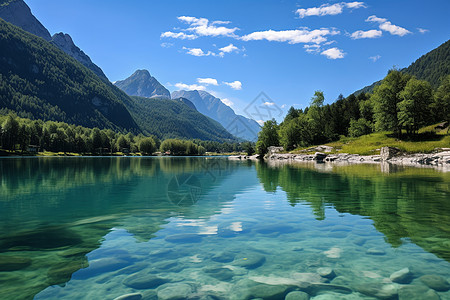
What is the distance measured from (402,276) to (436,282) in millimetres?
702

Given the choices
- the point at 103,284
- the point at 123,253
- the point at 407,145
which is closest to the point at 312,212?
the point at 123,253

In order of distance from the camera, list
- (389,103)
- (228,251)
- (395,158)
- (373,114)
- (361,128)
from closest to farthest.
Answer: (228,251)
(395,158)
(389,103)
(361,128)
(373,114)

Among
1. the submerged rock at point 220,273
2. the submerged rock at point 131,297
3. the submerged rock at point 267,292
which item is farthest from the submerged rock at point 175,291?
the submerged rock at point 267,292

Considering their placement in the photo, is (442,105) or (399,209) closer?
(399,209)

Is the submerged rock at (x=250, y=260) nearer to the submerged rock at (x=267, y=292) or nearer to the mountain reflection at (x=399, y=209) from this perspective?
the submerged rock at (x=267, y=292)

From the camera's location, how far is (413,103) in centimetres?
7869

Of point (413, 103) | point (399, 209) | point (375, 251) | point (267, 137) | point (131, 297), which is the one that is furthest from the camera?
point (267, 137)

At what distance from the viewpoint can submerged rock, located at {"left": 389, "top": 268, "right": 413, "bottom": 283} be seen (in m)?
6.77

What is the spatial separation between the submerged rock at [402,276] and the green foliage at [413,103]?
288 feet

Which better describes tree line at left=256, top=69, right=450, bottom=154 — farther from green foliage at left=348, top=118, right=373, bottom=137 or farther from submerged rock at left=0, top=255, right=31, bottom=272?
submerged rock at left=0, top=255, right=31, bottom=272

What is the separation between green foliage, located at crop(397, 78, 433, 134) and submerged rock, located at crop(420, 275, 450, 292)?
87953 mm

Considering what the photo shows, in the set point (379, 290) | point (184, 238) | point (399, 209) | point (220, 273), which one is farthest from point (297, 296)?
point (399, 209)

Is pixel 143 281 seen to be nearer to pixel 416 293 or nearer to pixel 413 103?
pixel 416 293

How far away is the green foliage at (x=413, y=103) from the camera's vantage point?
7950 cm
